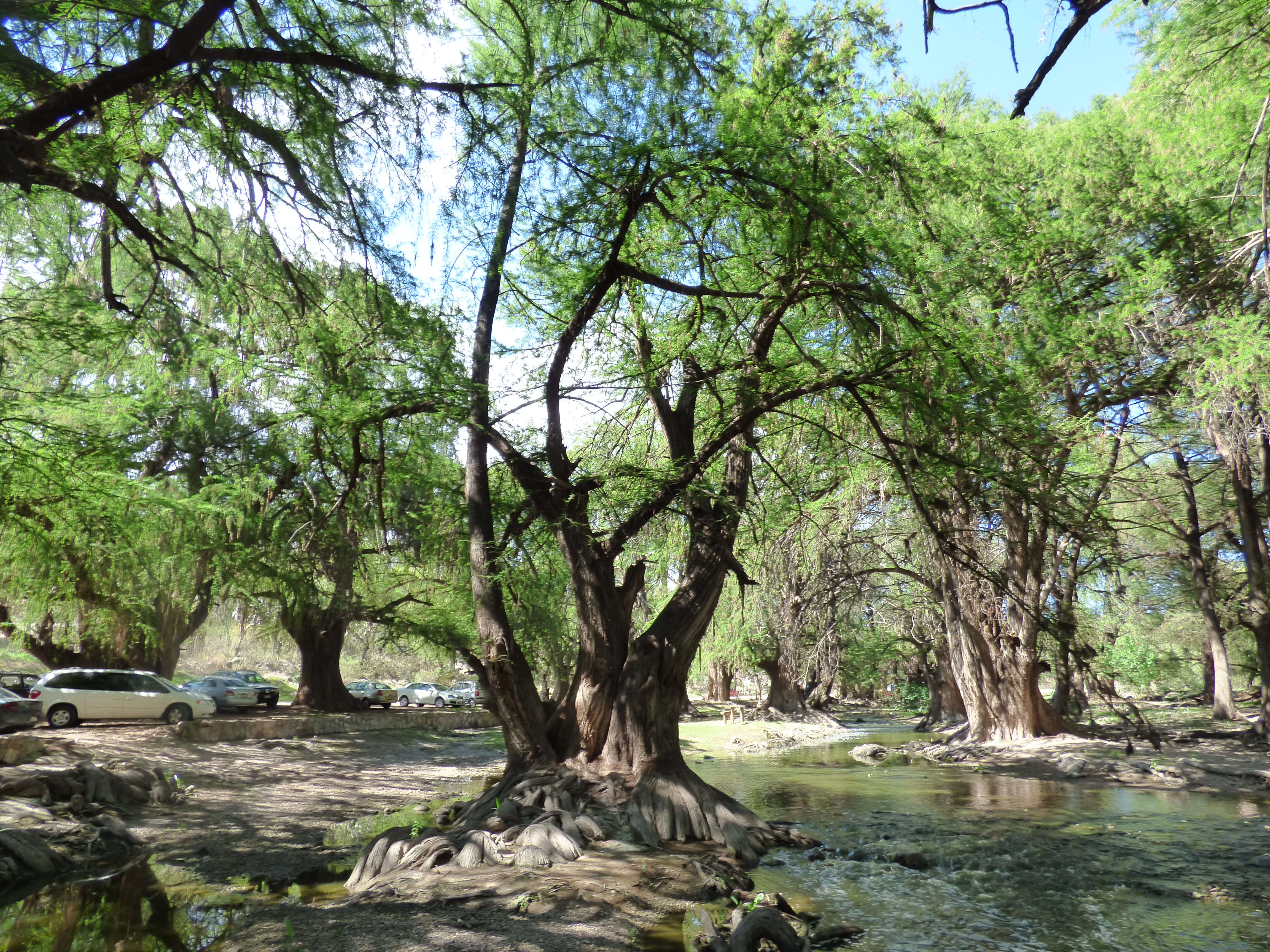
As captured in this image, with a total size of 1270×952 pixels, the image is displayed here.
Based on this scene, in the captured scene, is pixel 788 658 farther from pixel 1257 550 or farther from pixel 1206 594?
pixel 1206 594

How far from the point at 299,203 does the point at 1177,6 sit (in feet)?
28.4

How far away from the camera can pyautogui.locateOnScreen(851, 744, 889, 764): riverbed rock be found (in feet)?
68.0

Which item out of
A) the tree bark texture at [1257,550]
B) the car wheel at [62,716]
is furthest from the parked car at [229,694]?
the tree bark texture at [1257,550]

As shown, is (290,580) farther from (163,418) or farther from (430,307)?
(430,307)

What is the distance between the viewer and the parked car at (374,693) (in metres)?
31.2

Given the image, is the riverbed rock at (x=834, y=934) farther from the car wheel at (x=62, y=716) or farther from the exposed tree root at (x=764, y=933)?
the car wheel at (x=62, y=716)

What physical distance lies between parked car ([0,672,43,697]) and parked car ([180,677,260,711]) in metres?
3.82

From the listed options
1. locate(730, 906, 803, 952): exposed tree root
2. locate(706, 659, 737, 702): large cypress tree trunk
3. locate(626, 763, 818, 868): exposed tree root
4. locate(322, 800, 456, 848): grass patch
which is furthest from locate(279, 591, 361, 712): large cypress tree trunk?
locate(730, 906, 803, 952): exposed tree root

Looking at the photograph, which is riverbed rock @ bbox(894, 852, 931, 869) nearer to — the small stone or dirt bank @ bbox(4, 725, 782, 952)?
the small stone

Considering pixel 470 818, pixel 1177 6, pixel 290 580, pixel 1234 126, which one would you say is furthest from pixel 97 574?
pixel 1234 126

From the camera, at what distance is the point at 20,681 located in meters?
22.3

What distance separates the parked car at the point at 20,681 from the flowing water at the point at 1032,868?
18135 mm

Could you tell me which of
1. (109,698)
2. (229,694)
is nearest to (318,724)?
(229,694)

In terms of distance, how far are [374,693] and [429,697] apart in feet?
17.5
